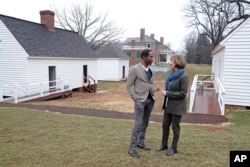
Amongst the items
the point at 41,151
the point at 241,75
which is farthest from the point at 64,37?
the point at 41,151

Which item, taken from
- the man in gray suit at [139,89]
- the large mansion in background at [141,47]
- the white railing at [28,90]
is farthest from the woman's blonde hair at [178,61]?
the large mansion in background at [141,47]

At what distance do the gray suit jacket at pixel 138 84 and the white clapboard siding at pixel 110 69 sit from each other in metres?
31.4

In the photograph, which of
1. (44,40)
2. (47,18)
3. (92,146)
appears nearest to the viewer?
(92,146)

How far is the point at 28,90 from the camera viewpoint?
15148 millimetres

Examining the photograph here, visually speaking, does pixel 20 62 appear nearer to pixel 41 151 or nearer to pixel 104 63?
pixel 41 151

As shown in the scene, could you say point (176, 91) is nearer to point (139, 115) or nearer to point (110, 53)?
point (139, 115)

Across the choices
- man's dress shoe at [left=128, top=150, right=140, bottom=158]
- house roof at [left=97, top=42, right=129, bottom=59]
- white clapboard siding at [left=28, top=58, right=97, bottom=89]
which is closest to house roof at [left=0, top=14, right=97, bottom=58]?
white clapboard siding at [left=28, top=58, right=97, bottom=89]

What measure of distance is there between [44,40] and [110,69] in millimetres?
17183

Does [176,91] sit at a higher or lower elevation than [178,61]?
lower

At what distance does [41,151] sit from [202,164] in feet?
9.16

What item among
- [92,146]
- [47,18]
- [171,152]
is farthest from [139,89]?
[47,18]

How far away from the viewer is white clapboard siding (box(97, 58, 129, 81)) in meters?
35.6

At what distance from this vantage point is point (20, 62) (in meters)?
→ 15.9

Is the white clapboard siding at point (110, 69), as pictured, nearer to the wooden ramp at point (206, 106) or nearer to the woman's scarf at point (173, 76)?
the wooden ramp at point (206, 106)
